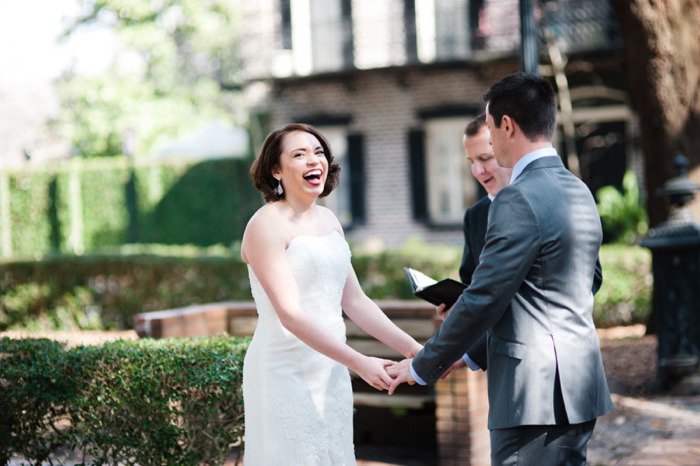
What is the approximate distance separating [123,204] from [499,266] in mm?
20927

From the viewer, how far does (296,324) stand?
337cm

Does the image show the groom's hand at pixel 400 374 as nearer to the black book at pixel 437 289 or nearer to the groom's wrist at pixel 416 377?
the groom's wrist at pixel 416 377

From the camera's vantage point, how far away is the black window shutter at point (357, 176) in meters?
18.8

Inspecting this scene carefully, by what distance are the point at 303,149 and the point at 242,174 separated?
57.5ft

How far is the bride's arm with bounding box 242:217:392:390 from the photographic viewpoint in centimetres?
337

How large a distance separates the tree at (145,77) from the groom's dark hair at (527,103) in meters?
23.6

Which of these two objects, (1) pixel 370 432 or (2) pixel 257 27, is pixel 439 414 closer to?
(1) pixel 370 432

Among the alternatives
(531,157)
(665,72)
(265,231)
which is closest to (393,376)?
(265,231)

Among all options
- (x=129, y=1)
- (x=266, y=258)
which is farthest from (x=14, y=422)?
(x=129, y=1)

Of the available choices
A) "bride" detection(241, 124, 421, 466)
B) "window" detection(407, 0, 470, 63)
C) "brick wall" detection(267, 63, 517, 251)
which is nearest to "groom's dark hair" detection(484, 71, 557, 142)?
"bride" detection(241, 124, 421, 466)

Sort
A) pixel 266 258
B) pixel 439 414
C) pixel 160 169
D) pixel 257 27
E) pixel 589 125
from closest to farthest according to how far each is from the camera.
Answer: pixel 266 258, pixel 439 414, pixel 589 125, pixel 257 27, pixel 160 169

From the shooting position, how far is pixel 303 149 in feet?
11.7

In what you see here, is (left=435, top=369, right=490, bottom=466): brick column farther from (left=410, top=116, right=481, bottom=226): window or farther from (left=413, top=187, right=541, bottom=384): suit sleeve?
(left=410, top=116, right=481, bottom=226): window

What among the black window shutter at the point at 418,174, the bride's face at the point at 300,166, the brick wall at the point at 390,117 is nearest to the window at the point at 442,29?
the brick wall at the point at 390,117
